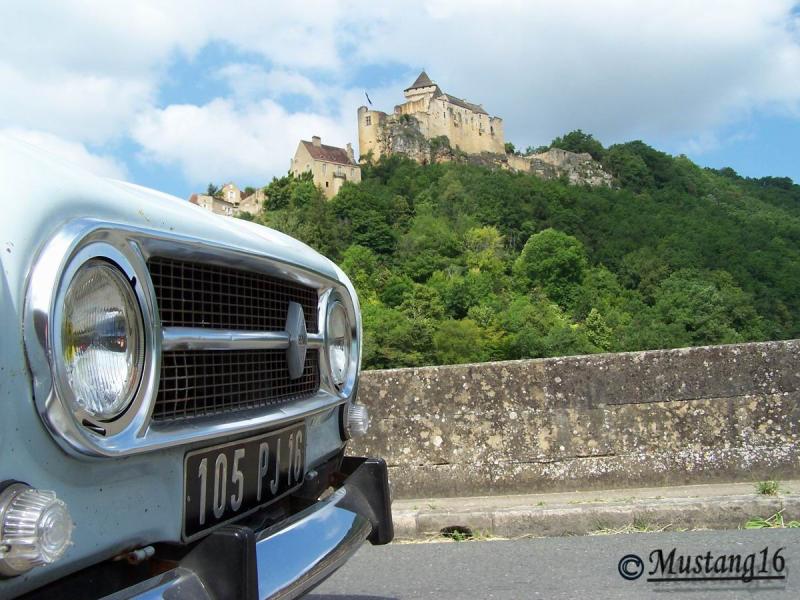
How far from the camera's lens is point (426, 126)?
113 meters

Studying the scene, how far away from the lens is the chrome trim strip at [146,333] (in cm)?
129

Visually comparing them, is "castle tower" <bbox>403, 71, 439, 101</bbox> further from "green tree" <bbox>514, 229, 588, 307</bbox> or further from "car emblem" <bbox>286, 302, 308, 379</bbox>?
"car emblem" <bbox>286, 302, 308, 379</bbox>

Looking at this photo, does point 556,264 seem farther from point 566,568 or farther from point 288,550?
point 288,550

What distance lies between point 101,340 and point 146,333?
4.3 inches

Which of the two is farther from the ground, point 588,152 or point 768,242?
point 588,152

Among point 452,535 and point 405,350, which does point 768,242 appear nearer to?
point 405,350

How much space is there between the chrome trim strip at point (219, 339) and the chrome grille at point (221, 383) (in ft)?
0.11

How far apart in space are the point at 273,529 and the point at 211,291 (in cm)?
61

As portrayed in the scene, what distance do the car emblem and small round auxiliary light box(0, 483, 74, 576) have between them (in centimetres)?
107

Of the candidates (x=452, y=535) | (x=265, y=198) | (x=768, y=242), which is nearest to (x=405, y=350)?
(x=265, y=198)

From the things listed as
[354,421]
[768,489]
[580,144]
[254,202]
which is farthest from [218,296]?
[580,144]

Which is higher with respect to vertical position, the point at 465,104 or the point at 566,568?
the point at 465,104

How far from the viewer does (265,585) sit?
5.92ft

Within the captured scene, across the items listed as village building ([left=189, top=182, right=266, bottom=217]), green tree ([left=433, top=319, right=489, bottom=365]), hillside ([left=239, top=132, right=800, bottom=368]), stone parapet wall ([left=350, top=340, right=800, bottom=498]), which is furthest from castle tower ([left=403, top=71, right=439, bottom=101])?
stone parapet wall ([left=350, top=340, right=800, bottom=498])
